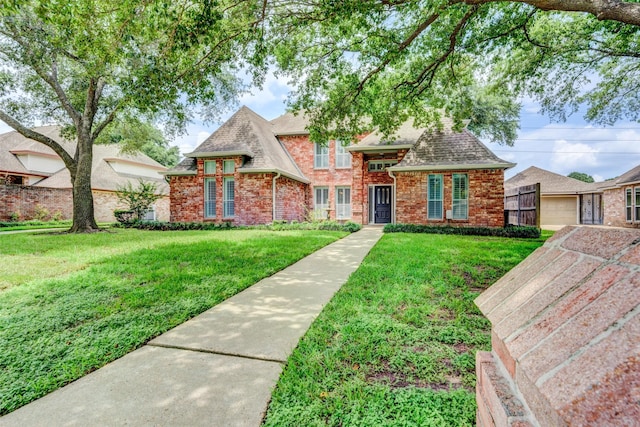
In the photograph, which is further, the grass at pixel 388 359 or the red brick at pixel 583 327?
the grass at pixel 388 359

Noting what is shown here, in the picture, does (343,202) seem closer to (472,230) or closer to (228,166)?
(228,166)

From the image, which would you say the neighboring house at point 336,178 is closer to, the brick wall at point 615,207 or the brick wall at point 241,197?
the brick wall at point 241,197

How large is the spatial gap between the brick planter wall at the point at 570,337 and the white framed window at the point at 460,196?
12423mm

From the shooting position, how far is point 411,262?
5898 mm

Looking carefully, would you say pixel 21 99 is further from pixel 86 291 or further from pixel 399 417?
pixel 399 417

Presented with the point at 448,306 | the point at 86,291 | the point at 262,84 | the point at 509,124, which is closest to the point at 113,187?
the point at 262,84

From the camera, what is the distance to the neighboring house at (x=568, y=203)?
2209cm

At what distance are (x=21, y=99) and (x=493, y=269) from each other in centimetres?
1763

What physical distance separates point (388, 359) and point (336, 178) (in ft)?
50.6

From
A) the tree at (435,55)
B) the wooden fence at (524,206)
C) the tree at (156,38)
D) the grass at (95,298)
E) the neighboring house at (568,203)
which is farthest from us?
the neighboring house at (568,203)

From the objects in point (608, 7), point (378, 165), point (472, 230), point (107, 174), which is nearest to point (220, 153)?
point (378, 165)

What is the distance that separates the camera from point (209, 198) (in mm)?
15547

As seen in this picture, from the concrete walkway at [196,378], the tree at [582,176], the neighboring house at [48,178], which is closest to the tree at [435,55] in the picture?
the concrete walkway at [196,378]

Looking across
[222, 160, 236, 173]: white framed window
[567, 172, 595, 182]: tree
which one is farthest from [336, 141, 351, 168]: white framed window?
[567, 172, 595, 182]: tree
